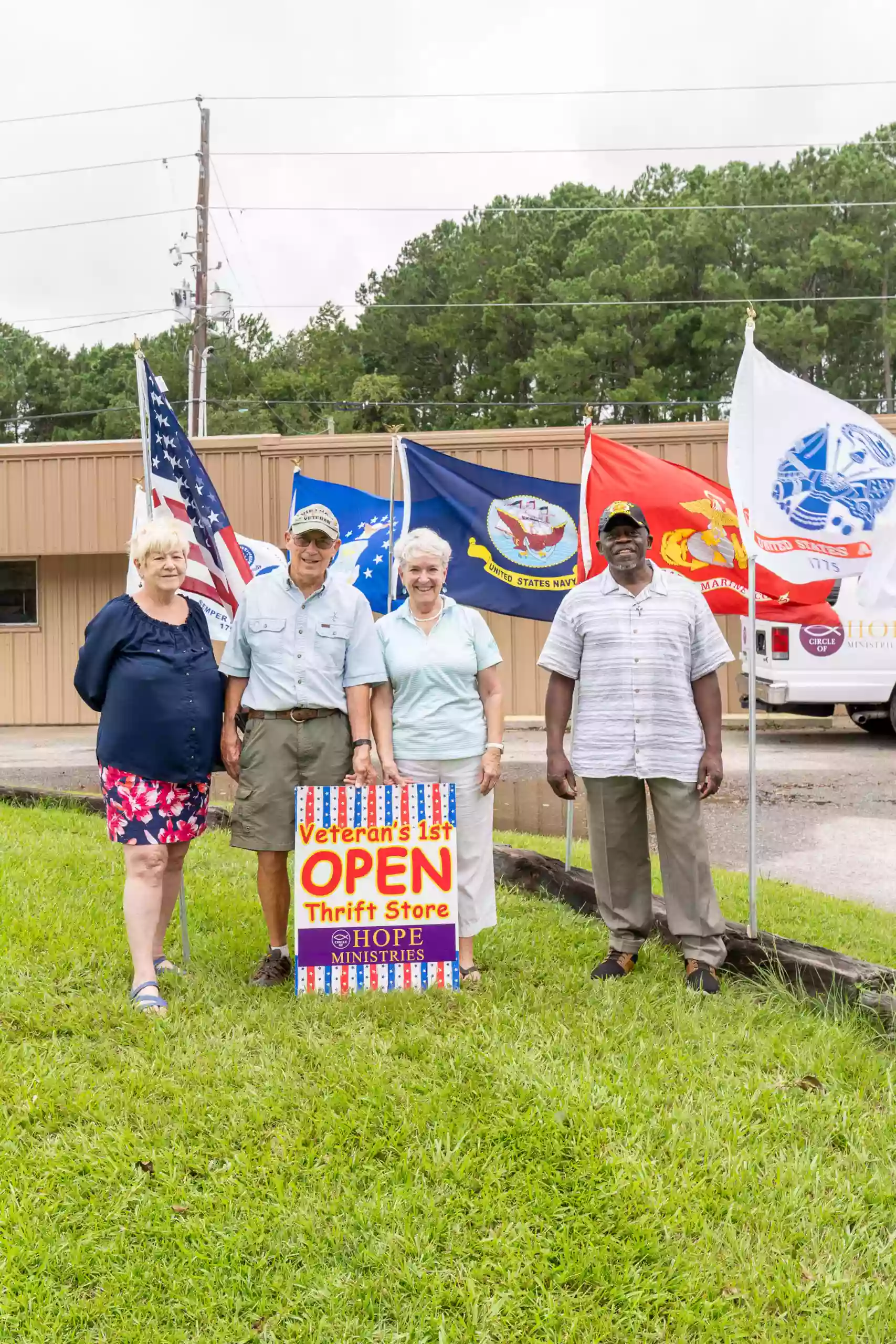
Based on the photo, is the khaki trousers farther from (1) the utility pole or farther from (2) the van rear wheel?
(1) the utility pole

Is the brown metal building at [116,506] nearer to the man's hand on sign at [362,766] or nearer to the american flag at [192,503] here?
the american flag at [192,503]

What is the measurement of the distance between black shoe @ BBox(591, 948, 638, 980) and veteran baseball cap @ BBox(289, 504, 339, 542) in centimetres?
195

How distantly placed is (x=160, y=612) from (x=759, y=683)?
356 inches

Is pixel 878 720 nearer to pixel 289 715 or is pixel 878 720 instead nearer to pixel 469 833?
pixel 469 833

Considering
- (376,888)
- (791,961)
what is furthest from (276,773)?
(791,961)

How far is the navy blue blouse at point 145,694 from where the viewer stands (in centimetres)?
388

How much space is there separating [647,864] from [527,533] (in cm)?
282

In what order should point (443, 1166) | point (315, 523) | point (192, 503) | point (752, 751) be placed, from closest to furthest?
point (443, 1166), point (315, 523), point (752, 751), point (192, 503)

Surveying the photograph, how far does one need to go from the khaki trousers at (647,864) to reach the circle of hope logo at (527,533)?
2.59 meters

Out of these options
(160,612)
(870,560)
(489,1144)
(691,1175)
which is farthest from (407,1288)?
(870,560)

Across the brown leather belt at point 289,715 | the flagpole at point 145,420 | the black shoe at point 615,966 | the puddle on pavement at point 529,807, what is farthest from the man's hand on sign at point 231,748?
the puddle on pavement at point 529,807

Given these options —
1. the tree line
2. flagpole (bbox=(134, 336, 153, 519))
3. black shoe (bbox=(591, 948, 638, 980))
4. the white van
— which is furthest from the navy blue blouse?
the tree line

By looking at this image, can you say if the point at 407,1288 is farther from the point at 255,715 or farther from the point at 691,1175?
the point at 255,715

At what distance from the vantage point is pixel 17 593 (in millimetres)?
15664
